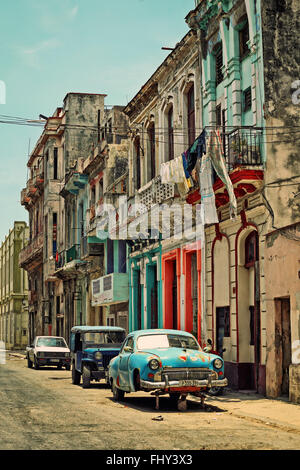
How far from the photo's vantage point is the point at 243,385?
19.1m

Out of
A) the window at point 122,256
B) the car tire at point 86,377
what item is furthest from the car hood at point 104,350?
the window at point 122,256

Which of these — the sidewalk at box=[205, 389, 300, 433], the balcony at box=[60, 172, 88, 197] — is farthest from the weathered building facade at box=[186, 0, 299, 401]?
the balcony at box=[60, 172, 88, 197]

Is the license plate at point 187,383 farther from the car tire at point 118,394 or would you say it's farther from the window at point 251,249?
the window at point 251,249

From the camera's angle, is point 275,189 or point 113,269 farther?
point 113,269

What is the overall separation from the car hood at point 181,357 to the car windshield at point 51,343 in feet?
56.8

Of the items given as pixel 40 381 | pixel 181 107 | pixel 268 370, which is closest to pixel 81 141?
pixel 181 107

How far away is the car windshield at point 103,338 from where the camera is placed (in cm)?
2148

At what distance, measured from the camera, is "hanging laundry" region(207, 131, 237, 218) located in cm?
1786

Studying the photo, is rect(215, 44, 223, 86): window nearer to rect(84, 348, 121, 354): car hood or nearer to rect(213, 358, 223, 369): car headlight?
rect(84, 348, 121, 354): car hood

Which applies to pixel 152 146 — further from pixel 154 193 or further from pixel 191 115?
pixel 191 115

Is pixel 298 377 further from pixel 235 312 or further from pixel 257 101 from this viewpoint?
pixel 257 101

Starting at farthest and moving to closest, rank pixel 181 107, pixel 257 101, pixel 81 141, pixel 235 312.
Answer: pixel 81 141, pixel 181 107, pixel 235 312, pixel 257 101
